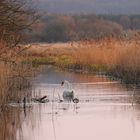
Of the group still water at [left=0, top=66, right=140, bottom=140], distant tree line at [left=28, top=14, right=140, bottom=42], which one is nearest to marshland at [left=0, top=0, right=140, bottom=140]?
still water at [left=0, top=66, right=140, bottom=140]

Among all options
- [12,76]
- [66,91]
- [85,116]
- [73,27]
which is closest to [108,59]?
[66,91]

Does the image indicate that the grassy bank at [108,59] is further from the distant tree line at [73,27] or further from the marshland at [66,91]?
the distant tree line at [73,27]

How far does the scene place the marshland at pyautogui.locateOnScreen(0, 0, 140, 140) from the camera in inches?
582

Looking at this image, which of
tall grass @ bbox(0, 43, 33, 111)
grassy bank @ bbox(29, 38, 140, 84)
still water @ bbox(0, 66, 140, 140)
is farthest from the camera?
grassy bank @ bbox(29, 38, 140, 84)

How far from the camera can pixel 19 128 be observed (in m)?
15.0

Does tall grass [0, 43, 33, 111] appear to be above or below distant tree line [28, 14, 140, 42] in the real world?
below

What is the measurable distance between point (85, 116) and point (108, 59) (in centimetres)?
1220

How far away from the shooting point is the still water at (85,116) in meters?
14.2

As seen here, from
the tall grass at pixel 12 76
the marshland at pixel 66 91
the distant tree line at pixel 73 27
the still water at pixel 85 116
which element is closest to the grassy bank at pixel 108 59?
the marshland at pixel 66 91

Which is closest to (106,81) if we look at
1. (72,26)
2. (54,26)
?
(54,26)

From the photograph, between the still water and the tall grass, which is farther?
the tall grass

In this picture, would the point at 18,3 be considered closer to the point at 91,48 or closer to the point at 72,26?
the point at 91,48

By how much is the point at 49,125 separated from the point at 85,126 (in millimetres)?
849

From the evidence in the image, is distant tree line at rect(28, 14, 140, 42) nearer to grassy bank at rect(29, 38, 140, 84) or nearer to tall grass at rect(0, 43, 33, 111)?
grassy bank at rect(29, 38, 140, 84)
